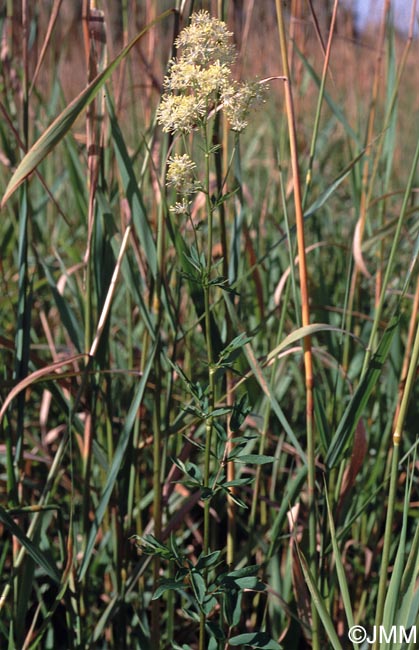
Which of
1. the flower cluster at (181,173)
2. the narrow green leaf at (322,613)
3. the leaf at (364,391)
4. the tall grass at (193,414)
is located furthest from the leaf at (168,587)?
the flower cluster at (181,173)

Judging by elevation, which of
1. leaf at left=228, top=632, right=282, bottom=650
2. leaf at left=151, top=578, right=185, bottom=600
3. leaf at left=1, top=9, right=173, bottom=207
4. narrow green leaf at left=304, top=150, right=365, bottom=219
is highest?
leaf at left=1, top=9, right=173, bottom=207

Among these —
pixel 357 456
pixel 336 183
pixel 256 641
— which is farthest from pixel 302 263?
pixel 256 641

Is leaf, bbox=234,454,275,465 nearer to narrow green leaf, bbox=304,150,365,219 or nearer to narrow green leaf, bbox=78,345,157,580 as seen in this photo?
narrow green leaf, bbox=78,345,157,580

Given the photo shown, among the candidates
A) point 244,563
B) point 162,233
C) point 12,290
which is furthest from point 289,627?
point 12,290

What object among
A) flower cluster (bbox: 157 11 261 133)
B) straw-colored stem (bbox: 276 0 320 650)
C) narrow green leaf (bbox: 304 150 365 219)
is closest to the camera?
flower cluster (bbox: 157 11 261 133)

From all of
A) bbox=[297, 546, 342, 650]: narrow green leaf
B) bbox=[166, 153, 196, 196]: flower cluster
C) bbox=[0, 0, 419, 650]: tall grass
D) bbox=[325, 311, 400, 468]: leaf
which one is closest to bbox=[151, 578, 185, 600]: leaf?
bbox=[0, 0, 419, 650]: tall grass

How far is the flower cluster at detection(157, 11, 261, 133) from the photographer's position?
55 centimetres

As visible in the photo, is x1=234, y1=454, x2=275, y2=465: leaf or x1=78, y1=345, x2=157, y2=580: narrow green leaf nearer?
x1=234, y1=454, x2=275, y2=465: leaf

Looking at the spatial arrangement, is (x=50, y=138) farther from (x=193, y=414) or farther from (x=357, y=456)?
(x=357, y=456)

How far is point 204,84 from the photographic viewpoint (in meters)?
0.55

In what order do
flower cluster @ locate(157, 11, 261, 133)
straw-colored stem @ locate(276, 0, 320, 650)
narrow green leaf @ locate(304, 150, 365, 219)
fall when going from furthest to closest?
narrow green leaf @ locate(304, 150, 365, 219) < straw-colored stem @ locate(276, 0, 320, 650) < flower cluster @ locate(157, 11, 261, 133)

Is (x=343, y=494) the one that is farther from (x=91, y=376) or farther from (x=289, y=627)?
(x=91, y=376)

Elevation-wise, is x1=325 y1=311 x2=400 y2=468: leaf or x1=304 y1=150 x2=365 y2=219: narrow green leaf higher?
x1=304 y1=150 x2=365 y2=219: narrow green leaf

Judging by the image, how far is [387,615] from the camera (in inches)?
23.4
